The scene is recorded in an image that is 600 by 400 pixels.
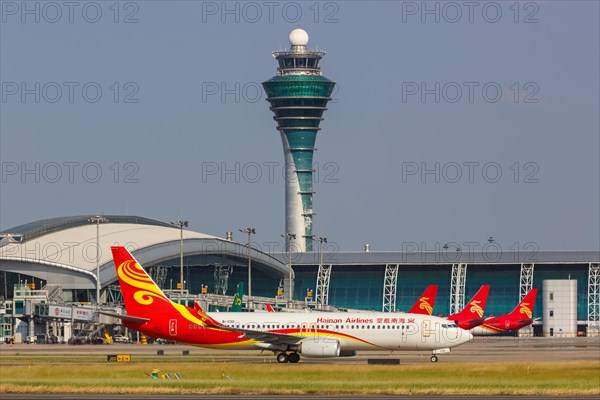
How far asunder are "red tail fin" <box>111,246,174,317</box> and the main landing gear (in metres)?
7.55

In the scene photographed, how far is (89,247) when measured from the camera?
154 m

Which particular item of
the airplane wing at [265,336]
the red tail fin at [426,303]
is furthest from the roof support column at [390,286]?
the airplane wing at [265,336]

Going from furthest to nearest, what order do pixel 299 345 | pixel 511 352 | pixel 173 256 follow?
pixel 173 256, pixel 511 352, pixel 299 345

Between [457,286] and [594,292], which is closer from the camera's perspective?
[594,292]

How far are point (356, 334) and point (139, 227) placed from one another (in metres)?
95.9

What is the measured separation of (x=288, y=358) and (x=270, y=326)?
107 inches

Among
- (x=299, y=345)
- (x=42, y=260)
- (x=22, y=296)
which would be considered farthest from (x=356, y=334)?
(x=42, y=260)

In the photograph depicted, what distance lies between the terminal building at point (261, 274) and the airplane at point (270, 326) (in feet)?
148

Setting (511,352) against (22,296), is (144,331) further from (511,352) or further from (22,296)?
(22,296)

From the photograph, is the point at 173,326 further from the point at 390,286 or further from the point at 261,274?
the point at 390,286

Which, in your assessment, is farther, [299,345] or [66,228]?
[66,228]

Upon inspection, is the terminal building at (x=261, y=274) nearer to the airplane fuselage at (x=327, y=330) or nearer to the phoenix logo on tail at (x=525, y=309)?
the phoenix logo on tail at (x=525, y=309)

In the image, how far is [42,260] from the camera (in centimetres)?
14850

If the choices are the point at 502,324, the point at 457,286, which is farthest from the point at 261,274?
the point at 502,324
